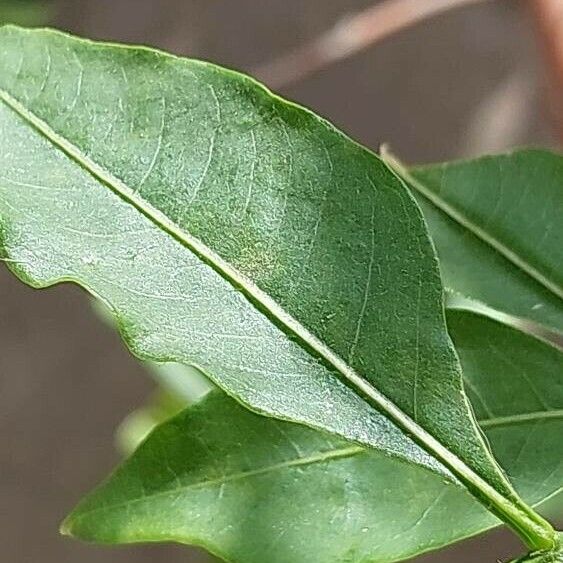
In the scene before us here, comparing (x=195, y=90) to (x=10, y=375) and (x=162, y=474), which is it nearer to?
(x=162, y=474)

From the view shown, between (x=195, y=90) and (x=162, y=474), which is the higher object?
(x=195, y=90)

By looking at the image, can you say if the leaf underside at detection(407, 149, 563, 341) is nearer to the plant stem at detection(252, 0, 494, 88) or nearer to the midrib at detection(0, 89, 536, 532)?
the midrib at detection(0, 89, 536, 532)

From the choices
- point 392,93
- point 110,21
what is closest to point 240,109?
point 392,93

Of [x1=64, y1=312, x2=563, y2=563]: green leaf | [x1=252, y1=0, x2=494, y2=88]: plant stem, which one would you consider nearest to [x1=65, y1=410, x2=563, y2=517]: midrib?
[x1=64, y1=312, x2=563, y2=563]: green leaf

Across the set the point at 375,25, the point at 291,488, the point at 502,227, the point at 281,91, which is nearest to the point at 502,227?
the point at 502,227

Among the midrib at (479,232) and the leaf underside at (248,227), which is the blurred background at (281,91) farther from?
the leaf underside at (248,227)

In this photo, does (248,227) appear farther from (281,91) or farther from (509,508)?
(281,91)
